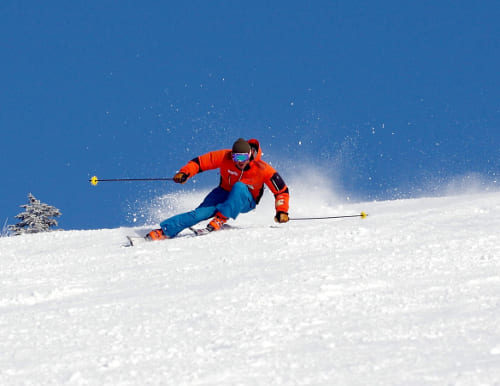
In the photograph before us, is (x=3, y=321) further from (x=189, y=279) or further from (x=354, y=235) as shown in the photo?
(x=354, y=235)


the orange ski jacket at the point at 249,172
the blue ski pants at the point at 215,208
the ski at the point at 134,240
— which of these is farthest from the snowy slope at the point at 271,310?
the orange ski jacket at the point at 249,172

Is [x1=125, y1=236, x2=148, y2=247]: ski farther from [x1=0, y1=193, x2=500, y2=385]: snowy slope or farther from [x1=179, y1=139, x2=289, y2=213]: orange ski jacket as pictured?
[x1=179, y1=139, x2=289, y2=213]: orange ski jacket

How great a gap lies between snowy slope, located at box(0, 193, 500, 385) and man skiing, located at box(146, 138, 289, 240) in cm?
86

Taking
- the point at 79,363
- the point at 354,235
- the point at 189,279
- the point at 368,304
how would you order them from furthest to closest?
1. the point at 354,235
2. the point at 189,279
3. the point at 368,304
4. the point at 79,363

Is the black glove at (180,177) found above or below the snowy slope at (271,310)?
above

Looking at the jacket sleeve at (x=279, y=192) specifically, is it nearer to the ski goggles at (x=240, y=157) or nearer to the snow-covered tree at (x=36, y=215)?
the ski goggles at (x=240, y=157)

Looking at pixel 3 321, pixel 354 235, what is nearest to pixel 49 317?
pixel 3 321

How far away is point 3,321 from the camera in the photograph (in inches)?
159

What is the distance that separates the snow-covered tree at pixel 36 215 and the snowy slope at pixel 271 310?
10020mm

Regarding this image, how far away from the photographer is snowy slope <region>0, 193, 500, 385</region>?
276 centimetres

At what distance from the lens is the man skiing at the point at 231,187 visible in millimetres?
7173

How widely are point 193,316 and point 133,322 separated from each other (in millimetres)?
336

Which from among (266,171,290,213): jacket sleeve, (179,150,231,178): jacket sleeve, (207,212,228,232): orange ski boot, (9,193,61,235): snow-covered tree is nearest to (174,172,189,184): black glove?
(179,150,231,178): jacket sleeve

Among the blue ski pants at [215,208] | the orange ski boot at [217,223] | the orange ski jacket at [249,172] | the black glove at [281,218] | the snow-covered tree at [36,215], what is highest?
the snow-covered tree at [36,215]
